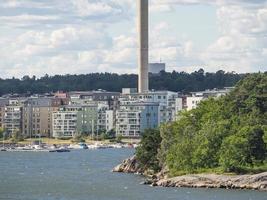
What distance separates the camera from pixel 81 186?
74750 millimetres

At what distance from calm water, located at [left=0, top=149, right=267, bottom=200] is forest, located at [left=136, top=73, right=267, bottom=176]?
2.45m

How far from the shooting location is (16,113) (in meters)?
189

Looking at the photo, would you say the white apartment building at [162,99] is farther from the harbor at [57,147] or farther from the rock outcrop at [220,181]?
the rock outcrop at [220,181]

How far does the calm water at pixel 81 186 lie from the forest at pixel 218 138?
2.45 m

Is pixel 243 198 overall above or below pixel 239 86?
below

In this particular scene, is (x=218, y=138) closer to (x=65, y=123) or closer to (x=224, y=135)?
(x=224, y=135)

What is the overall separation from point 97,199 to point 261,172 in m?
10.7

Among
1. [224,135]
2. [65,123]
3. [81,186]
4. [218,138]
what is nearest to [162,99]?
[65,123]

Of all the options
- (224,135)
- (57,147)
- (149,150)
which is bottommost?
(57,147)

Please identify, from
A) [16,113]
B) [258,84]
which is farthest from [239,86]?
[16,113]

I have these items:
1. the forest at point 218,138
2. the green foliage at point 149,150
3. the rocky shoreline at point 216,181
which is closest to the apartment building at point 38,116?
the green foliage at point 149,150

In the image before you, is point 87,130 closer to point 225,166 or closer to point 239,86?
point 239,86

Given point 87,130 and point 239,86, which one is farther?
point 87,130

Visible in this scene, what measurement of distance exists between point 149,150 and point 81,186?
32.8ft
